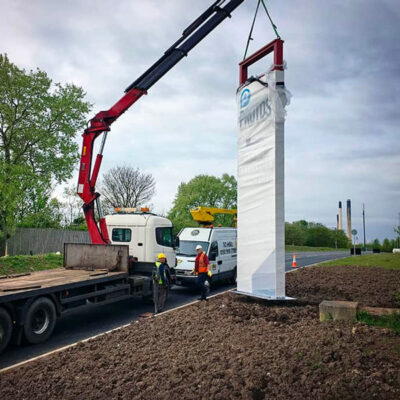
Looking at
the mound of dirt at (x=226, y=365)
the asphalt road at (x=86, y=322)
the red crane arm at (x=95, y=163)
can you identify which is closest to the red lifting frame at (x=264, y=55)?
the red crane arm at (x=95, y=163)

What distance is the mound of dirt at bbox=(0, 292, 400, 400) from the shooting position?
4.55 meters

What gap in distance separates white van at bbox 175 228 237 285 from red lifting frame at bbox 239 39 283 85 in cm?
705

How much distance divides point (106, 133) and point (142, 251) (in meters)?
4.09

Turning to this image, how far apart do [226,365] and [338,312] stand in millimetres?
2839

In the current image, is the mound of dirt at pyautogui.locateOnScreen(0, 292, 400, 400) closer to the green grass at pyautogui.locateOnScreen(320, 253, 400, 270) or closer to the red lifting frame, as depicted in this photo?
the red lifting frame

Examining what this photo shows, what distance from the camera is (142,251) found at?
1271 cm

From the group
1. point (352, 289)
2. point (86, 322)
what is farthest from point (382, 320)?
point (86, 322)

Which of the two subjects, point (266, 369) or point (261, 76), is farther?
point (261, 76)

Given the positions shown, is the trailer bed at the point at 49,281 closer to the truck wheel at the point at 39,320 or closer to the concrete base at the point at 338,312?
the truck wheel at the point at 39,320

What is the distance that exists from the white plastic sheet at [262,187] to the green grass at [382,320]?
6.06 ft

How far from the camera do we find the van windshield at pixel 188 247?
15336 millimetres

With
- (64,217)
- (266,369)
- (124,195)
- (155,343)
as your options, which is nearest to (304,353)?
(266,369)

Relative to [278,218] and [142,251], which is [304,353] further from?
[142,251]

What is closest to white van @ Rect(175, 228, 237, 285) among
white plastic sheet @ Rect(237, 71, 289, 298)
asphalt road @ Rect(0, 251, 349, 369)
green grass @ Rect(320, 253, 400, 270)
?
asphalt road @ Rect(0, 251, 349, 369)
